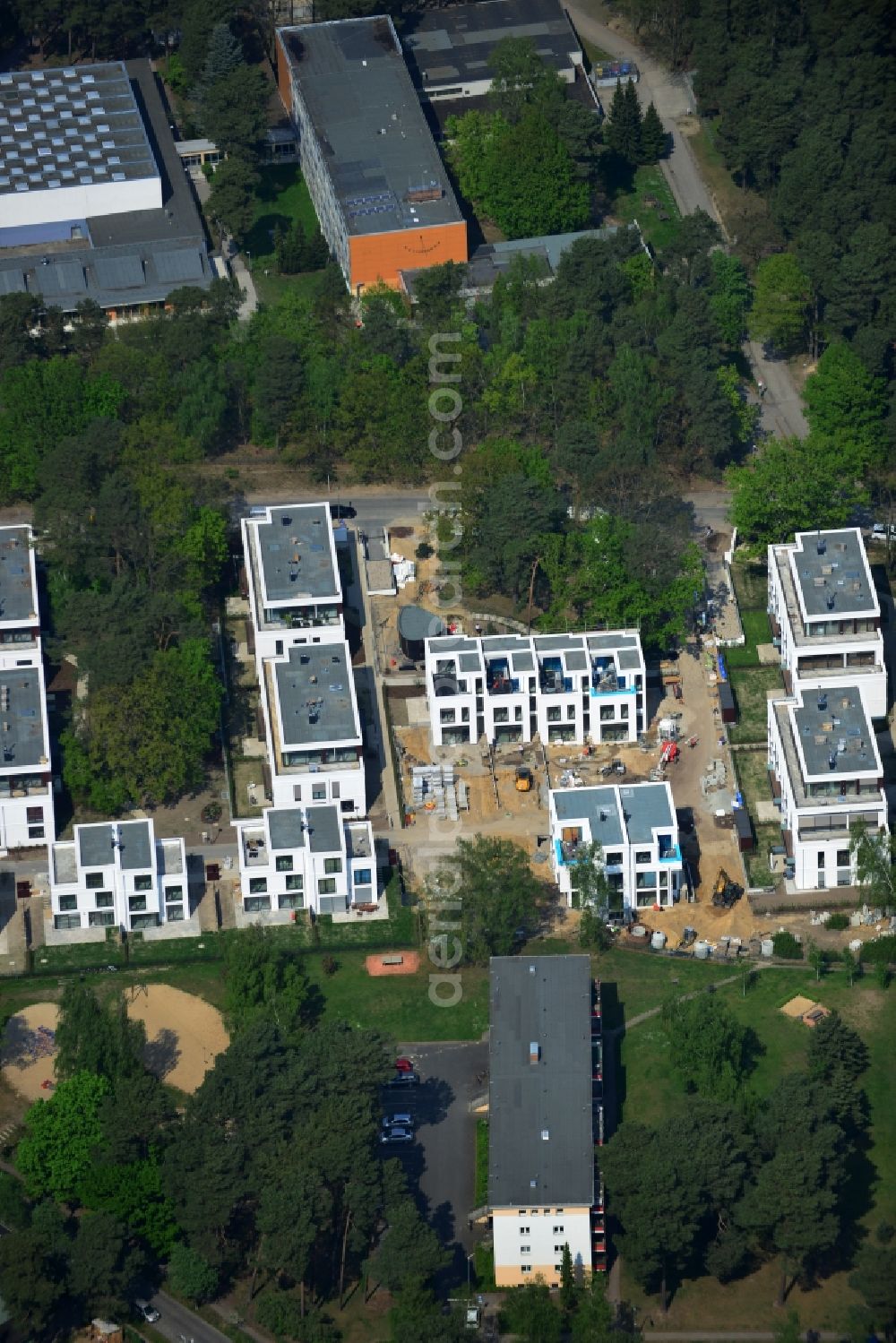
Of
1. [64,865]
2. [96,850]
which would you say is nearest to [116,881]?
[96,850]

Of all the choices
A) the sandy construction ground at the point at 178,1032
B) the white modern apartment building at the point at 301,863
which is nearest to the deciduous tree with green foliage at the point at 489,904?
the white modern apartment building at the point at 301,863

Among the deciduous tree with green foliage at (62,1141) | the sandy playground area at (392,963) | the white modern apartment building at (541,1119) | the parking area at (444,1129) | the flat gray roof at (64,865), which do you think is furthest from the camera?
the flat gray roof at (64,865)

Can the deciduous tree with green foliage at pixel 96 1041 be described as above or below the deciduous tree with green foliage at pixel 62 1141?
above

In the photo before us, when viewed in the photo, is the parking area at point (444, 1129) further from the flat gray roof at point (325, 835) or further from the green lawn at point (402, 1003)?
the flat gray roof at point (325, 835)

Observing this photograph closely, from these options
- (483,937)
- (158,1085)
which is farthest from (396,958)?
(158,1085)

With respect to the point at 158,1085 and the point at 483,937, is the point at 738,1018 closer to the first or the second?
the point at 483,937

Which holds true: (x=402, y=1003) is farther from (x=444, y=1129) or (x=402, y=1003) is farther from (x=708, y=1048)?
(x=708, y=1048)
